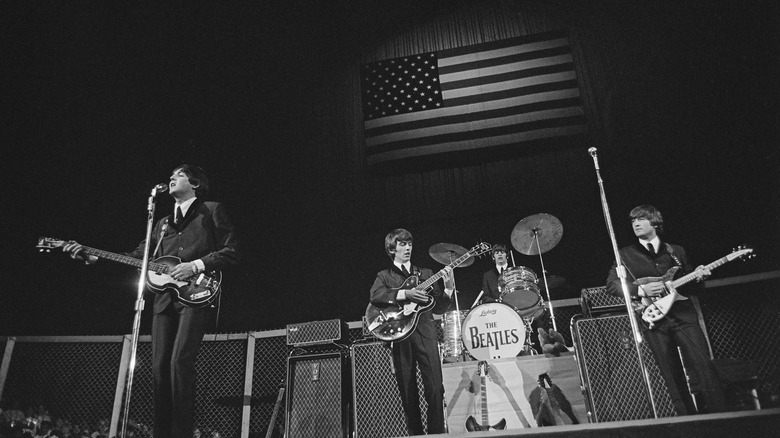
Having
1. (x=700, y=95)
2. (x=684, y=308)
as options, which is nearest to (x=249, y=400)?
(x=684, y=308)

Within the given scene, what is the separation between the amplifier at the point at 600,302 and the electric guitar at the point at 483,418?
121cm

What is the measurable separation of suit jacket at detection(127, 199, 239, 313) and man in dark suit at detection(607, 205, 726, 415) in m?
3.55

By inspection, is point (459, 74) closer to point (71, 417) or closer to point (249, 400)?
point (249, 400)

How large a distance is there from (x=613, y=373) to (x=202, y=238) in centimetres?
397

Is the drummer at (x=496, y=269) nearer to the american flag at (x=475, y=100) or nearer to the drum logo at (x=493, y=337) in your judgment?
the drum logo at (x=493, y=337)

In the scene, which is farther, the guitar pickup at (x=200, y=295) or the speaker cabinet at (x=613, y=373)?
the speaker cabinet at (x=613, y=373)

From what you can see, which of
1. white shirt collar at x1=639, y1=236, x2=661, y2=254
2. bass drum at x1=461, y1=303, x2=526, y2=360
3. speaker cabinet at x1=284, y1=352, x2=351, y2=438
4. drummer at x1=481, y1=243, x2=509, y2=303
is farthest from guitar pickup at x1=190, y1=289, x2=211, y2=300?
drummer at x1=481, y1=243, x2=509, y2=303

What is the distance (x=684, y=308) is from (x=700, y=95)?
196 inches

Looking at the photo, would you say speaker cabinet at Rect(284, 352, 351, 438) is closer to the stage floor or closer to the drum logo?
the drum logo

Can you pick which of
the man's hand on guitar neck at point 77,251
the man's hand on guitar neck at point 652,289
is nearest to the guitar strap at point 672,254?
the man's hand on guitar neck at point 652,289

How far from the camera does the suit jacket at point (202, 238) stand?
3.94 metres

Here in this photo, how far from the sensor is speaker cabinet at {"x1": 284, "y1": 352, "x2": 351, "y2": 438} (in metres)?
5.25

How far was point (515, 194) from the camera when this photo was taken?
8.13m

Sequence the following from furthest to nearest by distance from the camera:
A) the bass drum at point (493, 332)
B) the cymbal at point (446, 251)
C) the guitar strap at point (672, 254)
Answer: the cymbal at point (446, 251) → the bass drum at point (493, 332) → the guitar strap at point (672, 254)
